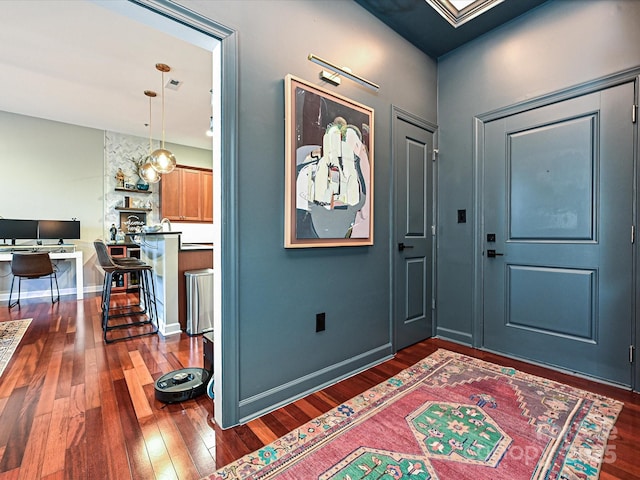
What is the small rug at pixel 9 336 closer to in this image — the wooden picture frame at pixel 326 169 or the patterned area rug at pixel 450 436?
the patterned area rug at pixel 450 436

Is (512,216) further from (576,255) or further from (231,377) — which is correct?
(231,377)

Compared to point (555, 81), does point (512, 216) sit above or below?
below

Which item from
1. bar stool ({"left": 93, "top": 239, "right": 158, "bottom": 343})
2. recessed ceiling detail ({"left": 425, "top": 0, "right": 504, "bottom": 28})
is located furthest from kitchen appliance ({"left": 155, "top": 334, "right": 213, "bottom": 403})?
recessed ceiling detail ({"left": 425, "top": 0, "right": 504, "bottom": 28})

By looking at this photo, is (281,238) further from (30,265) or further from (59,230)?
(59,230)

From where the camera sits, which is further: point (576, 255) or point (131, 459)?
point (576, 255)

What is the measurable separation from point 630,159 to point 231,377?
2.95m

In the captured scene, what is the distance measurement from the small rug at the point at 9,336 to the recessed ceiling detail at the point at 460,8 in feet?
14.5

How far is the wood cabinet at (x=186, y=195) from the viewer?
604cm

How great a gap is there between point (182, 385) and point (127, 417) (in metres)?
0.33

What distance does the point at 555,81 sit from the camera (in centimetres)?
233

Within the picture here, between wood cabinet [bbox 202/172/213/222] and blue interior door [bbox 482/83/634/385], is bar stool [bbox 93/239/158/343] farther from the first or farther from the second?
blue interior door [bbox 482/83/634/385]

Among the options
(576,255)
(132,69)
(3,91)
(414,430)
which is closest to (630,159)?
(576,255)

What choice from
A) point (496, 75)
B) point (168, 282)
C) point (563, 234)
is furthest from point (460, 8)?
point (168, 282)

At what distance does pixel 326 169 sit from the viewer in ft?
6.64
